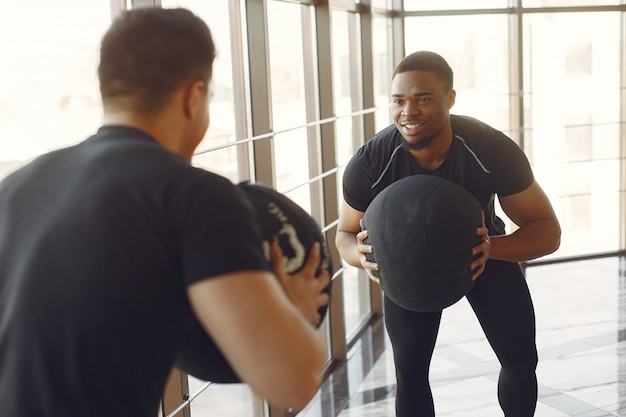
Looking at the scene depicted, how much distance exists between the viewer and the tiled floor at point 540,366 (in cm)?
355

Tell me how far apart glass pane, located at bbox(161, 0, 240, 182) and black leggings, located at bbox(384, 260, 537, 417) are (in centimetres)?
87

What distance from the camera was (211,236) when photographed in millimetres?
947

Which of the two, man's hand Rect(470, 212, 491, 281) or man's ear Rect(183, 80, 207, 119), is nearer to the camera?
man's ear Rect(183, 80, 207, 119)

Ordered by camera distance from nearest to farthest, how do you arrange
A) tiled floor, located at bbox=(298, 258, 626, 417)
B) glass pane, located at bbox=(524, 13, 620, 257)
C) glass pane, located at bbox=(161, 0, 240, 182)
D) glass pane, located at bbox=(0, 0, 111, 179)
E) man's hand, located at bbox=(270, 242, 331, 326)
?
man's hand, located at bbox=(270, 242, 331, 326) < glass pane, located at bbox=(0, 0, 111, 179) < glass pane, located at bbox=(161, 0, 240, 182) < tiled floor, located at bbox=(298, 258, 626, 417) < glass pane, located at bbox=(524, 13, 620, 257)

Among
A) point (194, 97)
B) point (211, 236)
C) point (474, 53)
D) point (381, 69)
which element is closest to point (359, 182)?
point (194, 97)

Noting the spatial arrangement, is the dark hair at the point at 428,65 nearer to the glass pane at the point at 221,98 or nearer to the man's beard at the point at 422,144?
the man's beard at the point at 422,144

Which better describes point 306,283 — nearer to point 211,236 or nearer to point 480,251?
point 211,236

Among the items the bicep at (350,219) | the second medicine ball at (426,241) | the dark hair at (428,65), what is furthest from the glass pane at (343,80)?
the second medicine ball at (426,241)

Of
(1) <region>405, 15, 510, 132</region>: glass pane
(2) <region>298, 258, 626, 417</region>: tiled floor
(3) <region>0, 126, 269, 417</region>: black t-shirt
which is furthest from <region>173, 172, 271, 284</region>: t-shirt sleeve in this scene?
(1) <region>405, 15, 510, 132</region>: glass pane

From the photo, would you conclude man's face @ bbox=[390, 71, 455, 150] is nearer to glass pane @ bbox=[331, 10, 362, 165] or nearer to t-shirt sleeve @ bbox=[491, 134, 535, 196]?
t-shirt sleeve @ bbox=[491, 134, 535, 196]

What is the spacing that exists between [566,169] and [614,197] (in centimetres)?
57

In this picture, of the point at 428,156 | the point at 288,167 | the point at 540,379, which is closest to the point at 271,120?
the point at 288,167

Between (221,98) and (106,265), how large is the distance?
2.12 meters

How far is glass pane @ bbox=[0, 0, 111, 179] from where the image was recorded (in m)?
1.84
